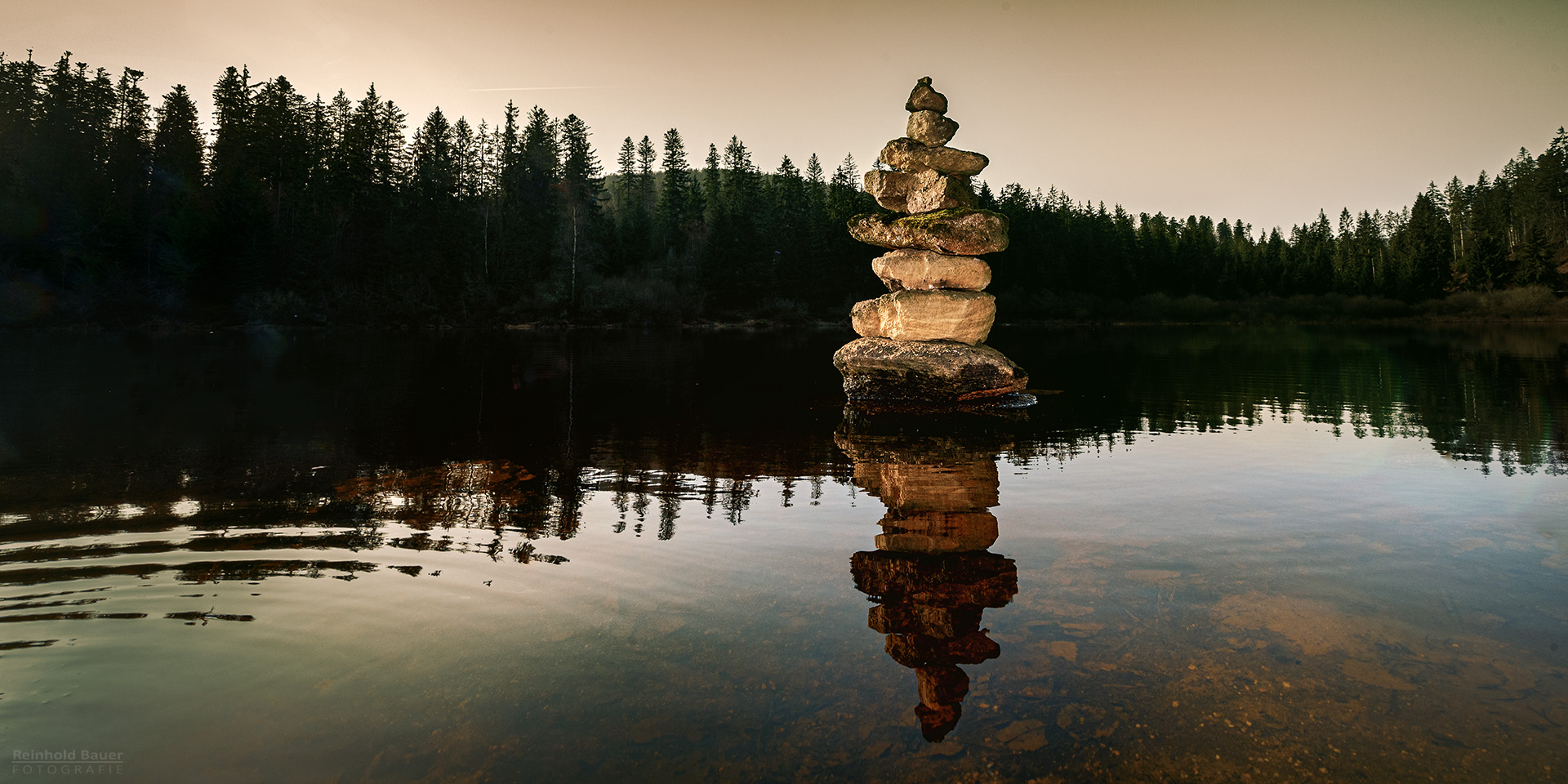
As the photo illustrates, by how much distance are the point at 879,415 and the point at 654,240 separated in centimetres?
9577

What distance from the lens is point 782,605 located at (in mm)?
6492

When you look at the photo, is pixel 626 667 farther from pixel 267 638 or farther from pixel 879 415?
pixel 879 415

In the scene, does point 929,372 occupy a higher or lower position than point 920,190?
lower

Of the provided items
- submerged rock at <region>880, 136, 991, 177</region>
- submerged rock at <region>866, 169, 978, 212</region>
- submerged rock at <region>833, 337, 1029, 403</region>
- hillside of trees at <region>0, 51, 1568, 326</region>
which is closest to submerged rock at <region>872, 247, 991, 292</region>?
submerged rock at <region>866, 169, 978, 212</region>

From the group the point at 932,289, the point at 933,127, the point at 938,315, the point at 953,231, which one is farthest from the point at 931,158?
the point at 938,315

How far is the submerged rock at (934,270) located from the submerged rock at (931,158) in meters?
2.56

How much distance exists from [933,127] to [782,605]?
19.2 metres

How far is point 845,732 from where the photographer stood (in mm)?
4496

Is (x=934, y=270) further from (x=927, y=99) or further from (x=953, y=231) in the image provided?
(x=927, y=99)

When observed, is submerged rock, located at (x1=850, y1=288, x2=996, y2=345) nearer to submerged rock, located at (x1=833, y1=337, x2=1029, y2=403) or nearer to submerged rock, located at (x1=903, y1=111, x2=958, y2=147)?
submerged rock, located at (x1=833, y1=337, x2=1029, y2=403)

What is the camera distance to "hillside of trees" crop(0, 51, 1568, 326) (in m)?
68.9

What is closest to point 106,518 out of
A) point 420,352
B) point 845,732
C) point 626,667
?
point 626,667

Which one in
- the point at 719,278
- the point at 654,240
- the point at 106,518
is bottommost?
the point at 106,518

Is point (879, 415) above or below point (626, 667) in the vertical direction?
above
